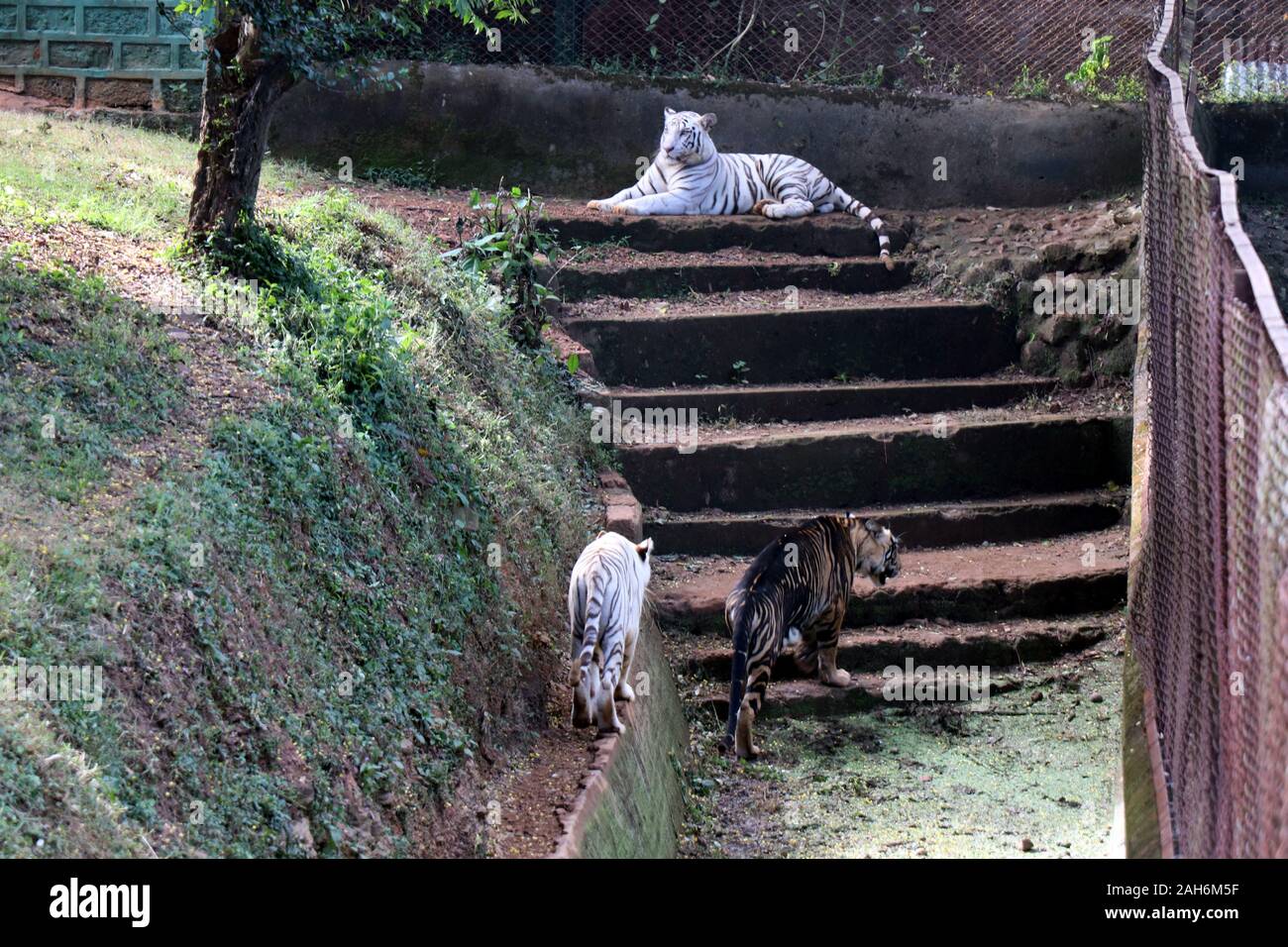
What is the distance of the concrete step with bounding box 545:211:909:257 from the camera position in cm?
1199

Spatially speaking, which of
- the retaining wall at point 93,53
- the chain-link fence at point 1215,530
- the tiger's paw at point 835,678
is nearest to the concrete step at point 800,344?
the tiger's paw at point 835,678

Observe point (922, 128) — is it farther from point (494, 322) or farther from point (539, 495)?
point (539, 495)

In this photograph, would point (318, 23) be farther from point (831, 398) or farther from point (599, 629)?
point (831, 398)

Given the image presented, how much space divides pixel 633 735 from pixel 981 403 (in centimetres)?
535

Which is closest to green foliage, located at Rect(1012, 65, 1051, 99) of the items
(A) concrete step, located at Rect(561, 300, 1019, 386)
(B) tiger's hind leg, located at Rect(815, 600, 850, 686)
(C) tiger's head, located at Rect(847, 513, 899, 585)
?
(A) concrete step, located at Rect(561, 300, 1019, 386)

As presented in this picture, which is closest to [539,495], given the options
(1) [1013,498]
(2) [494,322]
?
(2) [494,322]

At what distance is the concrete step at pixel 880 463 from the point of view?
9.66m

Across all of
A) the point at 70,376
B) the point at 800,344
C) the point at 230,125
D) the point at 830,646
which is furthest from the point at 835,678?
the point at 70,376

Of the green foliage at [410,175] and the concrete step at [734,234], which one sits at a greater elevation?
the green foliage at [410,175]

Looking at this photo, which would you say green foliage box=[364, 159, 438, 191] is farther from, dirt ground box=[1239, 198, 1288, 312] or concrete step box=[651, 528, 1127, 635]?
dirt ground box=[1239, 198, 1288, 312]

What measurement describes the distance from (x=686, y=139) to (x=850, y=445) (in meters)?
3.77

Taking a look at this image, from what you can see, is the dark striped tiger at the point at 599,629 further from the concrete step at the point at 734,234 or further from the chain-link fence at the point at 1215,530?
the concrete step at the point at 734,234

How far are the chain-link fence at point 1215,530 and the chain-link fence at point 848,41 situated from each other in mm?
7386

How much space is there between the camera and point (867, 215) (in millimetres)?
12398
